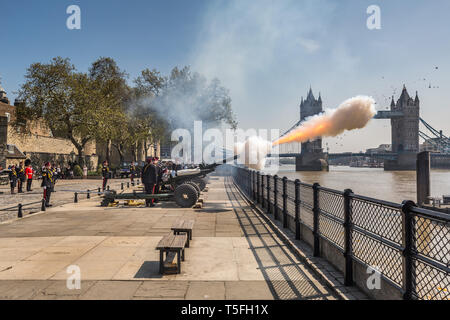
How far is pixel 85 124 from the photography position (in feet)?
128

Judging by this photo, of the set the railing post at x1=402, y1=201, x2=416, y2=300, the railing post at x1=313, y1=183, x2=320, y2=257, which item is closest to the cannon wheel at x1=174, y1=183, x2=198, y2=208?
the railing post at x1=313, y1=183, x2=320, y2=257

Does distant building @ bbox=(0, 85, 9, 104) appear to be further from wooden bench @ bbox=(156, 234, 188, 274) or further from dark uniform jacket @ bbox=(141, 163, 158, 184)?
wooden bench @ bbox=(156, 234, 188, 274)

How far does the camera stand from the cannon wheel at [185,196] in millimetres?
13438

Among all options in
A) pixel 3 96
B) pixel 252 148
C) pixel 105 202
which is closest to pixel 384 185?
pixel 252 148

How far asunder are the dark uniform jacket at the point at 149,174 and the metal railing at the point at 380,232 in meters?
6.18

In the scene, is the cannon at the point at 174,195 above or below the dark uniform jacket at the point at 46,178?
below

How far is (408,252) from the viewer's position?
11.7 ft

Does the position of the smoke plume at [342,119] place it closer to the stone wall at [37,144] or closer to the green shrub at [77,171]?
the green shrub at [77,171]

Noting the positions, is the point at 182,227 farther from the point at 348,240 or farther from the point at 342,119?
the point at 342,119

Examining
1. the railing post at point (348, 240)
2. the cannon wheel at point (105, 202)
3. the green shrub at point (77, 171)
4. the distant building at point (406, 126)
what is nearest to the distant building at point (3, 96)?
the green shrub at point (77, 171)

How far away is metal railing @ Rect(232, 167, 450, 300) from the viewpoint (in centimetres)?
335

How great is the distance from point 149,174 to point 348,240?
32.5 feet
